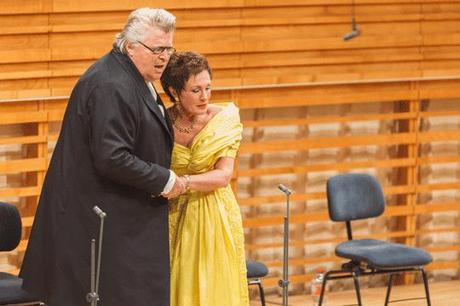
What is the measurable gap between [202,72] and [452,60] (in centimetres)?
355

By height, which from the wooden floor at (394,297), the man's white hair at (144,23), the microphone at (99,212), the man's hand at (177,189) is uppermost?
the man's white hair at (144,23)

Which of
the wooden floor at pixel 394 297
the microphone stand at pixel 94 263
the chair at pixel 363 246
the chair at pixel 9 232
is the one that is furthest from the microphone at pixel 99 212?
the wooden floor at pixel 394 297

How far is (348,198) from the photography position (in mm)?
6711

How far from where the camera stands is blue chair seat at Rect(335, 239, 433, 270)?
20.9 ft

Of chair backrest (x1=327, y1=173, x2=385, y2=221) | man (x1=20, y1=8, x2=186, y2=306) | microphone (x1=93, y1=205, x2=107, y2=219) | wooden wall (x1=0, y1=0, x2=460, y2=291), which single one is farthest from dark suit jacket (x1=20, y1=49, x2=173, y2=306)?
chair backrest (x1=327, y1=173, x2=385, y2=221)

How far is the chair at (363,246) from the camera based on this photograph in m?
6.43

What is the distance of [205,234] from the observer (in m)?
4.69

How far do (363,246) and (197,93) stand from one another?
2341 millimetres

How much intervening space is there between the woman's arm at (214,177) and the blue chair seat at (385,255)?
6.33ft

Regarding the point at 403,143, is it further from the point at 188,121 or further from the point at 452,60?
the point at 188,121

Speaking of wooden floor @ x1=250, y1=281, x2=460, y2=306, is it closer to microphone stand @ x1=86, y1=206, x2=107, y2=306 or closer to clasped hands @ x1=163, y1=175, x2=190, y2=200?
clasped hands @ x1=163, y1=175, x2=190, y2=200

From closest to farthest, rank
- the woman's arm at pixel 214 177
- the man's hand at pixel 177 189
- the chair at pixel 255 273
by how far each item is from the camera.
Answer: the man's hand at pixel 177 189 → the woman's arm at pixel 214 177 → the chair at pixel 255 273

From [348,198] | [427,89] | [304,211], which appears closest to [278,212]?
[304,211]

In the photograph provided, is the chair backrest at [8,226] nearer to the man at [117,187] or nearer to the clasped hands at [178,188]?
the man at [117,187]
